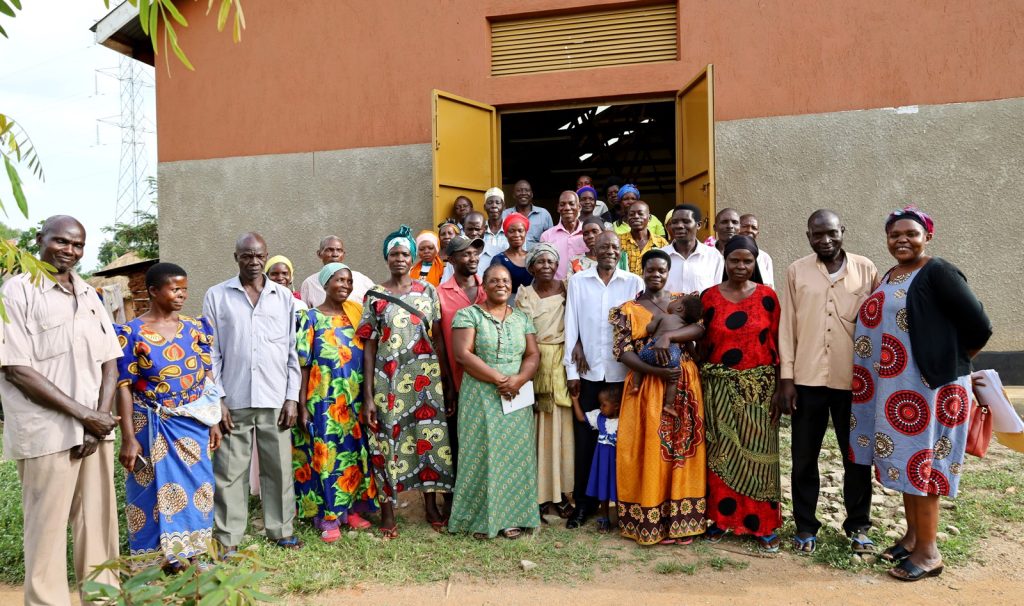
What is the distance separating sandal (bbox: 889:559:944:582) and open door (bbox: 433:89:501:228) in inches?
198

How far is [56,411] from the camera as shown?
2945 mm

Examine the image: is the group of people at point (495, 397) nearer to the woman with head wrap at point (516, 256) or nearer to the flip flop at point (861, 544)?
the flip flop at point (861, 544)

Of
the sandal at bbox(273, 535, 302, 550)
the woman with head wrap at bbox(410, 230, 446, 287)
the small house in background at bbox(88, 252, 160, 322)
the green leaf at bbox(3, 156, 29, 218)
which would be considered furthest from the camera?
the small house in background at bbox(88, 252, 160, 322)

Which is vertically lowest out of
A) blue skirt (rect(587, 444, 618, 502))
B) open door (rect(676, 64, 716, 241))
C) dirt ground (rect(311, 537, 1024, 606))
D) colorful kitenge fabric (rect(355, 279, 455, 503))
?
dirt ground (rect(311, 537, 1024, 606))

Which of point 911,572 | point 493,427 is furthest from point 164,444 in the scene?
point 911,572

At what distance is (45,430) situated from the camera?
9.56 feet

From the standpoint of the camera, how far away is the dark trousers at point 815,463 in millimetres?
3809

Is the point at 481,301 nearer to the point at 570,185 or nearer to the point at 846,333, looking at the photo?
the point at 846,333

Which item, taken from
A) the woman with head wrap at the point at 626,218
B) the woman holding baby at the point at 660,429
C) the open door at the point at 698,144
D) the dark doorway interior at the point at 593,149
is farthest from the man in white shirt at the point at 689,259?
the dark doorway interior at the point at 593,149

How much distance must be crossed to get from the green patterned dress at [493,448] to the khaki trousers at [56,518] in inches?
73.9

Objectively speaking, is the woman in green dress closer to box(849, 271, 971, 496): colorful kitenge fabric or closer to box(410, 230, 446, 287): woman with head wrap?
box(410, 230, 446, 287): woman with head wrap

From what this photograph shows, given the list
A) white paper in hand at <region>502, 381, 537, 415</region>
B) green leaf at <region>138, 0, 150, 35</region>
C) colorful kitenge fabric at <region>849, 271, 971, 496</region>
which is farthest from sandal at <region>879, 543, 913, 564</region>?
green leaf at <region>138, 0, 150, 35</region>

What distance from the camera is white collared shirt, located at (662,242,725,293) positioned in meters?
4.82

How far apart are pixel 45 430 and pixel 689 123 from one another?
6.19 meters
